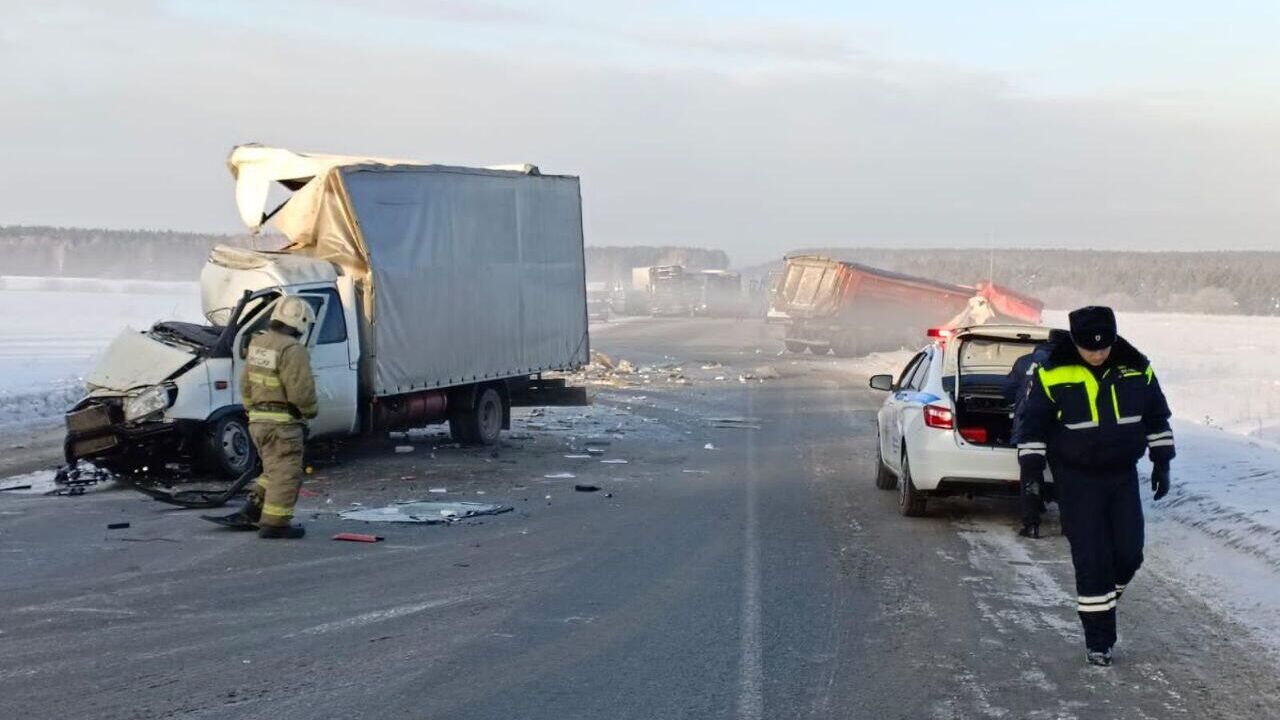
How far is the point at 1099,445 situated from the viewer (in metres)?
6.92

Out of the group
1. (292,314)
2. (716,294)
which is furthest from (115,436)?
(716,294)

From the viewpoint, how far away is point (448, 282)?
55.1ft

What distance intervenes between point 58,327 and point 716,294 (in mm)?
38960

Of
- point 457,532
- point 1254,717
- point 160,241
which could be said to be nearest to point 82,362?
point 457,532

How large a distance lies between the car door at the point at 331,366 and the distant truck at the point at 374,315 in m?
0.02

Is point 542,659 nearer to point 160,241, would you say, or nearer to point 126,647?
point 126,647

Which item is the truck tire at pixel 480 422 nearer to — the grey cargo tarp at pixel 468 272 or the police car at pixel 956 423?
the grey cargo tarp at pixel 468 272

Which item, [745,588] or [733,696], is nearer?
[733,696]

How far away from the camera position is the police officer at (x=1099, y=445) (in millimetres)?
6881

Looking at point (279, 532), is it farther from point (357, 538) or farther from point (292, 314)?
point (292, 314)

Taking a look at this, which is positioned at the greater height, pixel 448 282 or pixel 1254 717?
pixel 448 282

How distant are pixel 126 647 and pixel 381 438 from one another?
11031 mm

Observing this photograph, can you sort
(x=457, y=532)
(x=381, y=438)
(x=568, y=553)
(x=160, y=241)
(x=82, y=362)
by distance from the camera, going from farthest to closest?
(x=160, y=241)
(x=82, y=362)
(x=381, y=438)
(x=457, y=532)
(x=568, y=553)

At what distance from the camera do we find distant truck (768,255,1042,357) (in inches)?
1658
